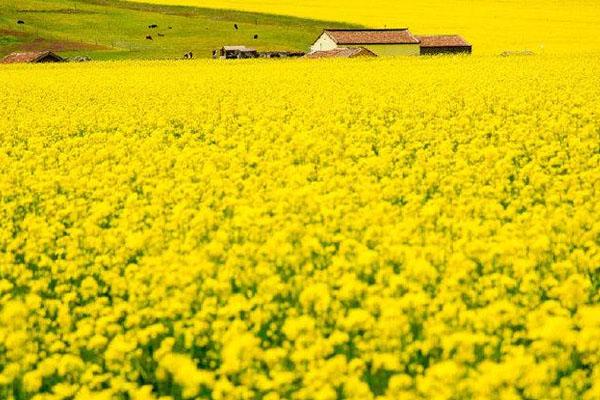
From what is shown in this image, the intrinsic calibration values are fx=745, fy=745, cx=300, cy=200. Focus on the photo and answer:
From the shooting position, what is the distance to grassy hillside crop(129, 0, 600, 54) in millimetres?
65875

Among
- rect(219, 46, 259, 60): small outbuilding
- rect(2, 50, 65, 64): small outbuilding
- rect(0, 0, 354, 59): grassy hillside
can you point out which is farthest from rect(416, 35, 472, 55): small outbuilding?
rect(2, 50, 65, 64): small outbuilding

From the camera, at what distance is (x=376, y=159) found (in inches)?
441

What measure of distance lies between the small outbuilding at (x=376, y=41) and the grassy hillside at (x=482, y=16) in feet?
19.8

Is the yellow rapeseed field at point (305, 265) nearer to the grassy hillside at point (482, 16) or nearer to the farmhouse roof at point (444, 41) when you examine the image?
the grassy hillside at point (482, 16)

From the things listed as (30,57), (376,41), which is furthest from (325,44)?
(30,57)

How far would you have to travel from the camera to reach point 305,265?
659 cm

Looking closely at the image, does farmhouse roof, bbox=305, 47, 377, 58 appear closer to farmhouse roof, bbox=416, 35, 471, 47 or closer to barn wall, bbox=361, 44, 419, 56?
barn wall, bbox=361, 44, 419, 56

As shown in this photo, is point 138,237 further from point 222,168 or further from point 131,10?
point 131,10

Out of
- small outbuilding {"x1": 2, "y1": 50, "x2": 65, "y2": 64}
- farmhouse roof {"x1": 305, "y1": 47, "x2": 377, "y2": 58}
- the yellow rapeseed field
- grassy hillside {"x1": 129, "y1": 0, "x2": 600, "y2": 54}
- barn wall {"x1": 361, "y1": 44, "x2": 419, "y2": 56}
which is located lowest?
the yellow rapeseed field

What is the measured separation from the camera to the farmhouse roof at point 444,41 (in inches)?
2623

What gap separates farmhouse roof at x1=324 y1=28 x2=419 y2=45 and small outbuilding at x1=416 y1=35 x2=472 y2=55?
1985 millimetres

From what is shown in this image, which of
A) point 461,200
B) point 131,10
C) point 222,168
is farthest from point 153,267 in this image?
point 131,10

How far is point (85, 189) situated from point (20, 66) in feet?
116

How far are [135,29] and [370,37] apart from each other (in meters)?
38.9
